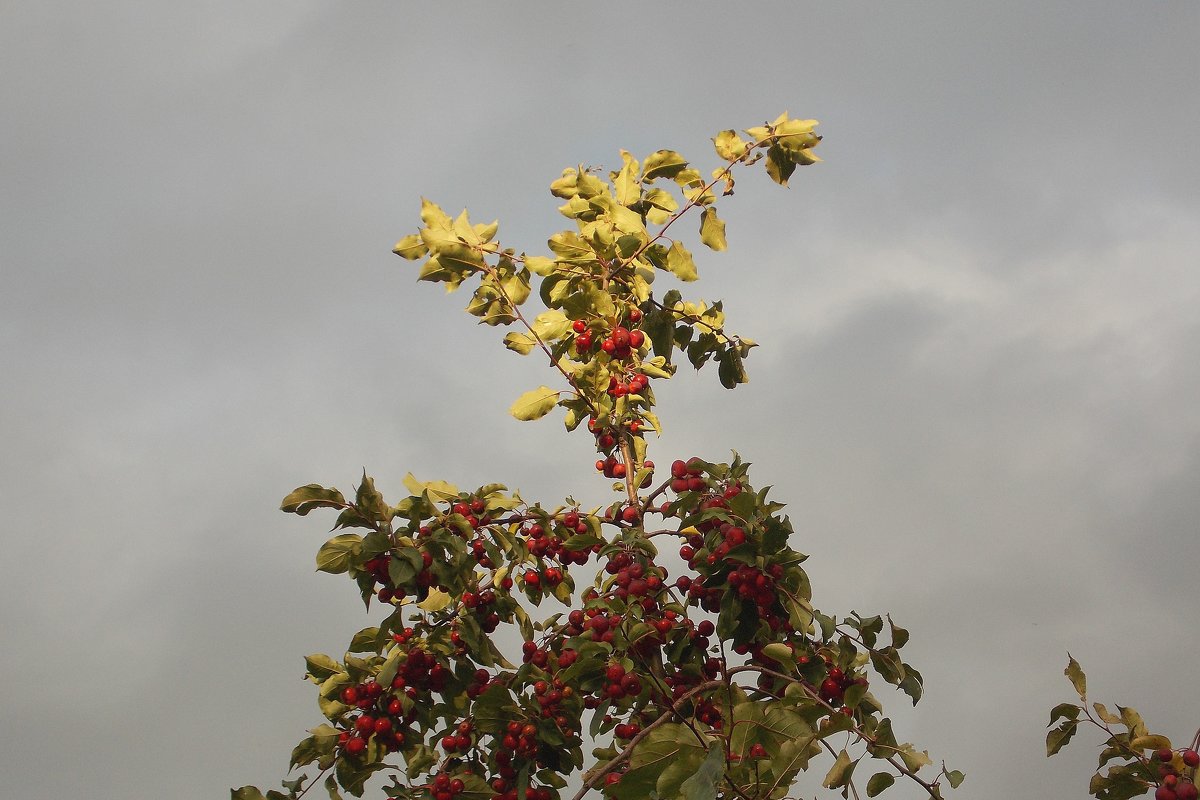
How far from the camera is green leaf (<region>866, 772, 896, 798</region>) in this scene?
4180 mm

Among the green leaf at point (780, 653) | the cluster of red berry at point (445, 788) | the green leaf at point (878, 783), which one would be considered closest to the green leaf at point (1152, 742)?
the green leaf at point (878, 783)

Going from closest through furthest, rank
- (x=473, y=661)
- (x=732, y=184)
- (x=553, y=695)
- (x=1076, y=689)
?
(x=1076, y=689) → (x=553, y=695) → (x=473, y=661) → (x=732, y=184)

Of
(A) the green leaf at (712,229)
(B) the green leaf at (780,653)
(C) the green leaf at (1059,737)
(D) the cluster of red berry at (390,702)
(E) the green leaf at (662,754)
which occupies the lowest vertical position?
(C) the green leaf at (1059,737)

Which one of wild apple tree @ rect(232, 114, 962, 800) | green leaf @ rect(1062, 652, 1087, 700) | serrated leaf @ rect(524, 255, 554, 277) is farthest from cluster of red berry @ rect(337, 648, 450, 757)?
green leaf @ rect(1062, 652, 1087, 700)

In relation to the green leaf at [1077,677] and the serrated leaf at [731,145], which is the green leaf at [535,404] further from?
the green leaf at [1077,677]

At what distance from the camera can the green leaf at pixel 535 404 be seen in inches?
214

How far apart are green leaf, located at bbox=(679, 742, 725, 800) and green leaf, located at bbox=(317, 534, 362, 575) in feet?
5.88

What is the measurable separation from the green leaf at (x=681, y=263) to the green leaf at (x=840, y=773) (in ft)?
8.64

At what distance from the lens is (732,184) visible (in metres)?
5.63

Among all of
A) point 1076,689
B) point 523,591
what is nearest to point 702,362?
point 523,591

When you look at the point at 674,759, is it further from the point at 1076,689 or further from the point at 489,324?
the point at 489,324

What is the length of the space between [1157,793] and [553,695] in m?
2.39

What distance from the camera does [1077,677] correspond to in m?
4.27

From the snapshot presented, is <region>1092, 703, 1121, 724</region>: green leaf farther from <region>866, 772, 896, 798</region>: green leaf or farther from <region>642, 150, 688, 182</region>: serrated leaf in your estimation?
<region>642, 150, 688, 182</region>: serrated leaf
